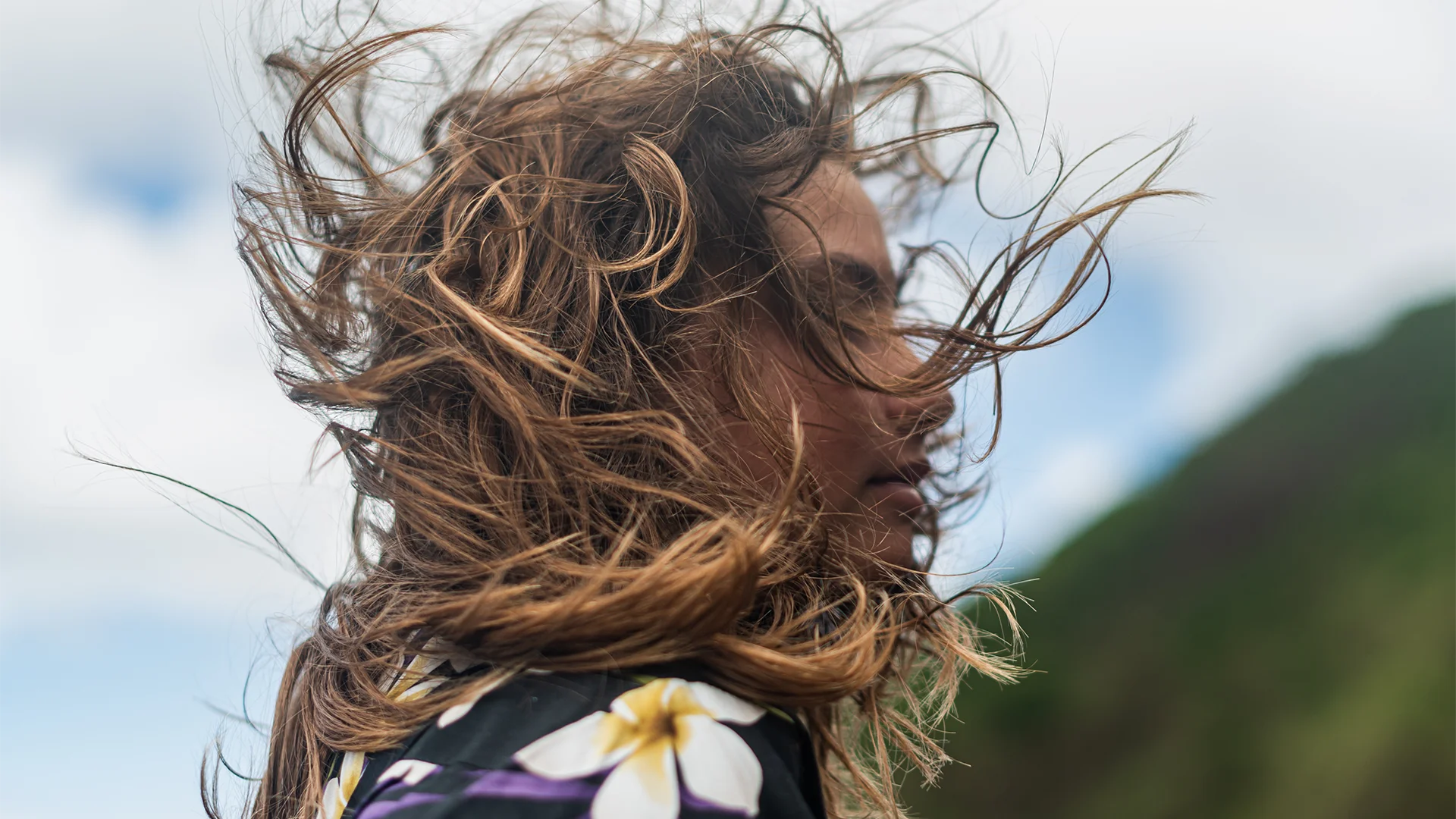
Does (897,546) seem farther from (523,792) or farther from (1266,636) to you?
(1266,636)

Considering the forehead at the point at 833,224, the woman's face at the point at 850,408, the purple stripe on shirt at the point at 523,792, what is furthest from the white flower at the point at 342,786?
the forehead at the point at 833,224

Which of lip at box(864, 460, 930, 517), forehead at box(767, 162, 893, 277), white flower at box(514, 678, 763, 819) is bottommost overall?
lip at box(864, 460, 930, 517)

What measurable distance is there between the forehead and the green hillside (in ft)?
9.60

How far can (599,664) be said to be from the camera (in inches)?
31.6

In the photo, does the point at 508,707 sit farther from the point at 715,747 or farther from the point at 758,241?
the point at 758,241

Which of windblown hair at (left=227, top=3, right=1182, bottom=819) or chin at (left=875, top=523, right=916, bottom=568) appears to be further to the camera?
chin at (left=875, top=523, right=916, bottom=568)

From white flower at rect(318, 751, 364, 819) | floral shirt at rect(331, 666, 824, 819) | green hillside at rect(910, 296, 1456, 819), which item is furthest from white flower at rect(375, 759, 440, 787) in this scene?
green hillside at rect(910, 296, 1456, 819)

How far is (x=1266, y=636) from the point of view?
13.5 feet

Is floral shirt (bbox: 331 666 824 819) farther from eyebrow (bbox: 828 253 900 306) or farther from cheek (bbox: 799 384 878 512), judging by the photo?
eyebrow (bbox: 828 253 900 306)

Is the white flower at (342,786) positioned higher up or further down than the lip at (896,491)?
higher up

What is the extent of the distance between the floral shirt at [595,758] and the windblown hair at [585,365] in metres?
0.03

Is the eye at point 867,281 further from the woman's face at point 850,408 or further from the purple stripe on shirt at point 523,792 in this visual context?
the purple stripe on shirt at point 523,792

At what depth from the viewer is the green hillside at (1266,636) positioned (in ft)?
11.8

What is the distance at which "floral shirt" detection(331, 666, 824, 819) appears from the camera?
28.1 inches
